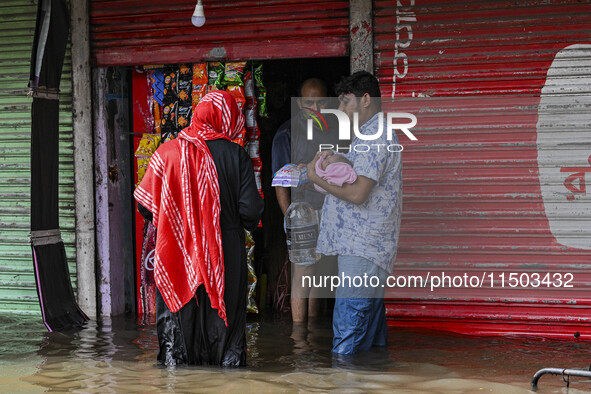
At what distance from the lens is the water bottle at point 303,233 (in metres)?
6.32

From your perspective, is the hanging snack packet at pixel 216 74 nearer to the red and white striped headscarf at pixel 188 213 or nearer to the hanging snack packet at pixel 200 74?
the hanging snack packet at pixel 200 74

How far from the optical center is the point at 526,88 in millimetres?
5844

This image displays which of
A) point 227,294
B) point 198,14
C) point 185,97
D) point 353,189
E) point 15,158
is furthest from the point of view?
point 15,158

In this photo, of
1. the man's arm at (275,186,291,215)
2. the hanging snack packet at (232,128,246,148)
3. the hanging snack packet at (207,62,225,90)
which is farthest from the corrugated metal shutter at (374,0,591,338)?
the hanging snack packet at (207,62,225,90)

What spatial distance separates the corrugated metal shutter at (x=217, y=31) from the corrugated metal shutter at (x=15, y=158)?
2.35ft

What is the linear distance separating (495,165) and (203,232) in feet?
8.60

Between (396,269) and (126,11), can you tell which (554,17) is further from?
(126,11)

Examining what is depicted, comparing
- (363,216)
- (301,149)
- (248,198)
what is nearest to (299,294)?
(301,149)

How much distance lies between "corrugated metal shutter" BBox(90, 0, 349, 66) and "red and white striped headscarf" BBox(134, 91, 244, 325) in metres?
1.96

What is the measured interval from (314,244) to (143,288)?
5.72 feet

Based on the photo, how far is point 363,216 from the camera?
4.83 meters

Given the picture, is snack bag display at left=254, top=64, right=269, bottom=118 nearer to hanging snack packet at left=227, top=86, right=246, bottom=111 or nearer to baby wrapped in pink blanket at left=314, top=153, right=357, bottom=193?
hanging snack packet at left=227, top=86, right=246, bottom=111

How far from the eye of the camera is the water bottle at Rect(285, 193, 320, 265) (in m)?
6.32

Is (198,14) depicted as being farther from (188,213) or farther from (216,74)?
(188,213)
